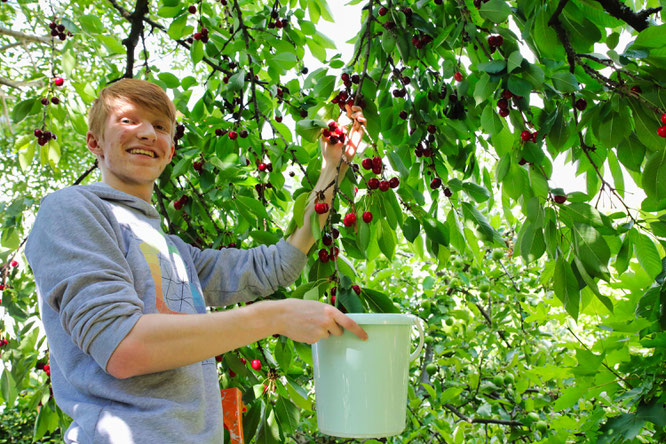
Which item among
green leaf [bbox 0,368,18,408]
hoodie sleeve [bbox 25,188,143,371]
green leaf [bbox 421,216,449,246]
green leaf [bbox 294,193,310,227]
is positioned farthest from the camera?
green leaf [bbox 0,368,18,408]

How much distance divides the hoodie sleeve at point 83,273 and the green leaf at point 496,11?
3.15 feet

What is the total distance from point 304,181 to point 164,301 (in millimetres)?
595

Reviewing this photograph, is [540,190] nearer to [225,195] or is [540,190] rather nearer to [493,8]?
[493,8]

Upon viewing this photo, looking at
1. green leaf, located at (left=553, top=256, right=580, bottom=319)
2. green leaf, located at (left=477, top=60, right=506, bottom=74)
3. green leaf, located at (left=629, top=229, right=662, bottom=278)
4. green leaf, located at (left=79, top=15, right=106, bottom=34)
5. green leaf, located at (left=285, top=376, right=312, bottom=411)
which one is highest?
green leaf, located at (left=79, top=15, right=106, bottom=34)

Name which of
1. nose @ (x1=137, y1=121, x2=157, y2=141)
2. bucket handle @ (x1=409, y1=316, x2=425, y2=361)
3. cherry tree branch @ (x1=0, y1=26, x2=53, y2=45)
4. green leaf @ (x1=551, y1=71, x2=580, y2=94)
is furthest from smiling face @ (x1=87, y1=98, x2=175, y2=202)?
cherry tree branch @ (x1=0, y1=26, x2=53, y2=45)

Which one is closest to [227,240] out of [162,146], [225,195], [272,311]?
[225,195]

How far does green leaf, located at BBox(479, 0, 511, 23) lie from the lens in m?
1.24

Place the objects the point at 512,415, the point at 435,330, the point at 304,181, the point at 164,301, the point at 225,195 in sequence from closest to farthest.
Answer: the point at 164,301 → the point at 304,181 → the point at 225,195 → the point at 512,415 → the point at 435,330

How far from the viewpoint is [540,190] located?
4.50 ft

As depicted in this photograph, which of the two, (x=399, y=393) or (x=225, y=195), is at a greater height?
(x=225, y=195)

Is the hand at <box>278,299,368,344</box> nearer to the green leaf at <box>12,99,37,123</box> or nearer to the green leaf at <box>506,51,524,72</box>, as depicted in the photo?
the green leaf at <box>506,51,524,72</box>

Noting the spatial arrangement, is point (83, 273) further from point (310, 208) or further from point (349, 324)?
point (310, 208)

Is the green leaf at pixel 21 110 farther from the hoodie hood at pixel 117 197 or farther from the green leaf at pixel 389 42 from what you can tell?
the green leaf at pixel 389 42

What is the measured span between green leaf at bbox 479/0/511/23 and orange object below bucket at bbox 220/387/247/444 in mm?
1086
